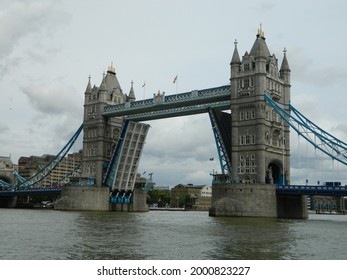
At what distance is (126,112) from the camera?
98.9 m

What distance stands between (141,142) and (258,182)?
33937 millimetres

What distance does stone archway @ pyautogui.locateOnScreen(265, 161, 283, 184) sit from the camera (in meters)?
78.7

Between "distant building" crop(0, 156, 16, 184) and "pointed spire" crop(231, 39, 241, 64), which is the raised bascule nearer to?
"pointed spire" crop(231, 39, 241, 64)

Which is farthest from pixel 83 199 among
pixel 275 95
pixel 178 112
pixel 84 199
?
pixel 275 95

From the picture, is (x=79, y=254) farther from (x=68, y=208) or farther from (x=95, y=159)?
(x=95, y=159)

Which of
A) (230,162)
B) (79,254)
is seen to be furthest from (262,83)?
(79,254)

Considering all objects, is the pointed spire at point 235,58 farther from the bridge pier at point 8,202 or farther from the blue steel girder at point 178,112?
the bridge pier at point 8,202

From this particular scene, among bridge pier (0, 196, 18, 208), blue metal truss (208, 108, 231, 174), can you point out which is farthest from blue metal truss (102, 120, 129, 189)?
bridge pier (0, 196, 18, 208)

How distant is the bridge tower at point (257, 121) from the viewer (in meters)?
77.2

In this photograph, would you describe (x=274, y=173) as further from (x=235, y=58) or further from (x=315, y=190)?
(x=235, y=58)

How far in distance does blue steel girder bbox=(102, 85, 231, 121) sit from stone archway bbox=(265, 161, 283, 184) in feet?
43.2

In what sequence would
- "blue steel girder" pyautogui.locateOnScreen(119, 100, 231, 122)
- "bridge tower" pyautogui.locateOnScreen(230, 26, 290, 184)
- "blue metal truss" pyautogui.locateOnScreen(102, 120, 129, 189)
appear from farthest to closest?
"blue metal truss" pyautogui.locateOnScreen(102, 120, 129, 189) < "blue steel girder" pyautogui.locateOnScreen(119, 100, 231, 122) < "bridge tower" pyautogui.locateOnScreen(230, 26, 290, 184)

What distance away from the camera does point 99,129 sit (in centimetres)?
10412

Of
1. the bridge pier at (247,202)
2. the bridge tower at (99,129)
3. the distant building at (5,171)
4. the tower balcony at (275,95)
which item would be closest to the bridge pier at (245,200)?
the bridge pier at (247,202)
